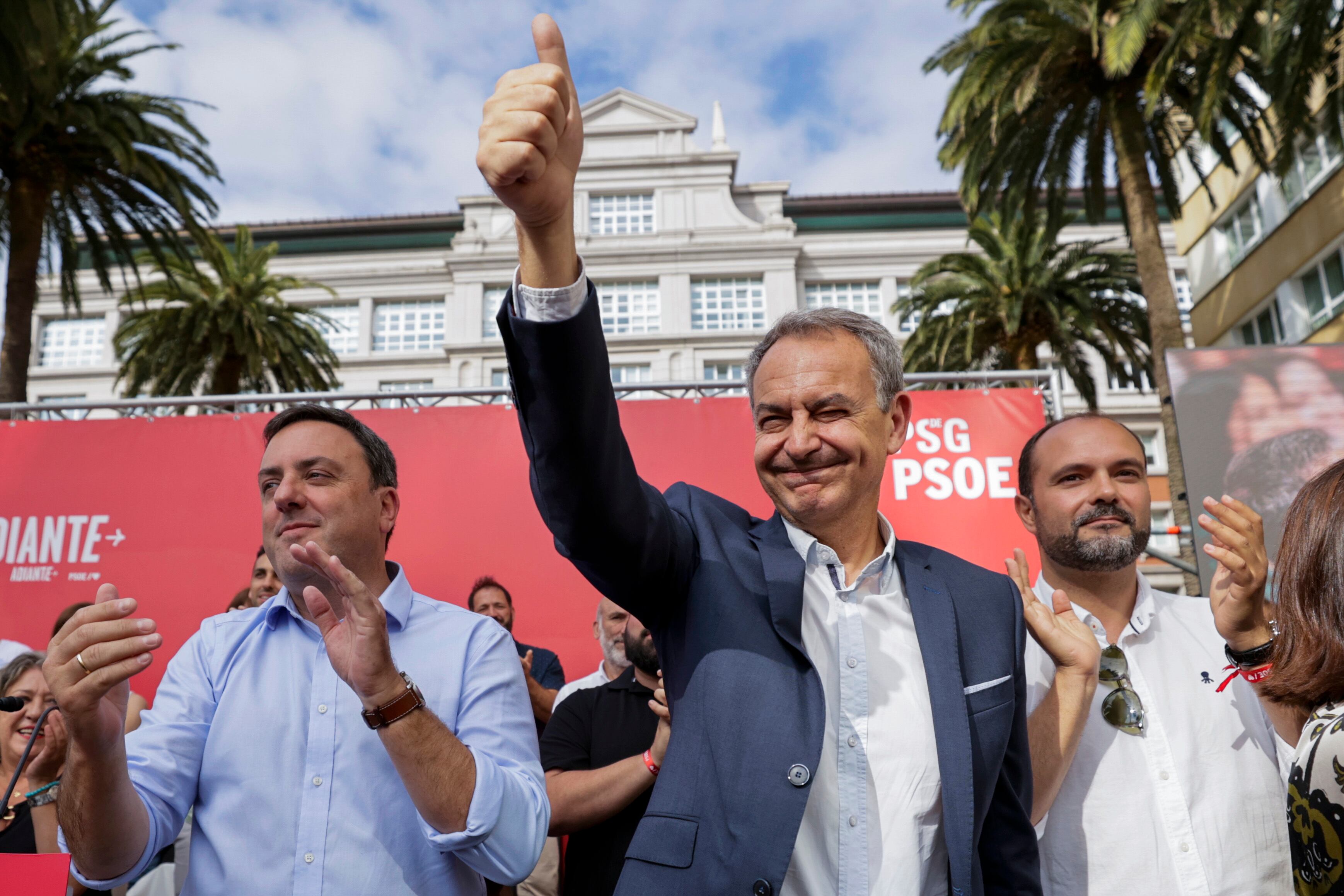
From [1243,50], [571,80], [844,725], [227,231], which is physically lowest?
[844,725]

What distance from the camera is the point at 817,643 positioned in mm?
1926

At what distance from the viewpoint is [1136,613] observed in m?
3.01

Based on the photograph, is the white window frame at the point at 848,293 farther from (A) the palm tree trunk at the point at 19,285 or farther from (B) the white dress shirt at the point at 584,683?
(B) the white dress shirt at the point at 584,683

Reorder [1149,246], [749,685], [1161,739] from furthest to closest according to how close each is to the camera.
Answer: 1. [1149,246]
2. [1161,739]
3. [749,685]

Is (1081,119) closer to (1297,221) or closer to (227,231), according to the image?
(1297,221)

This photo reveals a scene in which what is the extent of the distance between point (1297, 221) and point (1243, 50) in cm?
934

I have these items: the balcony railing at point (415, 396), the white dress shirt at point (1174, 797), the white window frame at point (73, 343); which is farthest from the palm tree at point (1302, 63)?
the white window frame at point (73, 343)

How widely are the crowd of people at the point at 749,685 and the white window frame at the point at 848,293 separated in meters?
34.3

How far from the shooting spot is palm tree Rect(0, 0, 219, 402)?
11898mm

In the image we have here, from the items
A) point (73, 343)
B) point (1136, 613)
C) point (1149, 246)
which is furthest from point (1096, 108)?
point (73, 343)

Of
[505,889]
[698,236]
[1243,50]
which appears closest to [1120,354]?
[698,236]

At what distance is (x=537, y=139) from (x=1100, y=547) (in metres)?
2.45

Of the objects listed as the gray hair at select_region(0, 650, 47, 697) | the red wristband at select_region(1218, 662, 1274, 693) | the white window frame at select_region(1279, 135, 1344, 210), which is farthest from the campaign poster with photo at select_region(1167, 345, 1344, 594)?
the white window frame at select_region(1279, 135, 1344, 210)

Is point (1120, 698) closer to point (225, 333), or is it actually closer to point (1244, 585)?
point (1244, 585)
